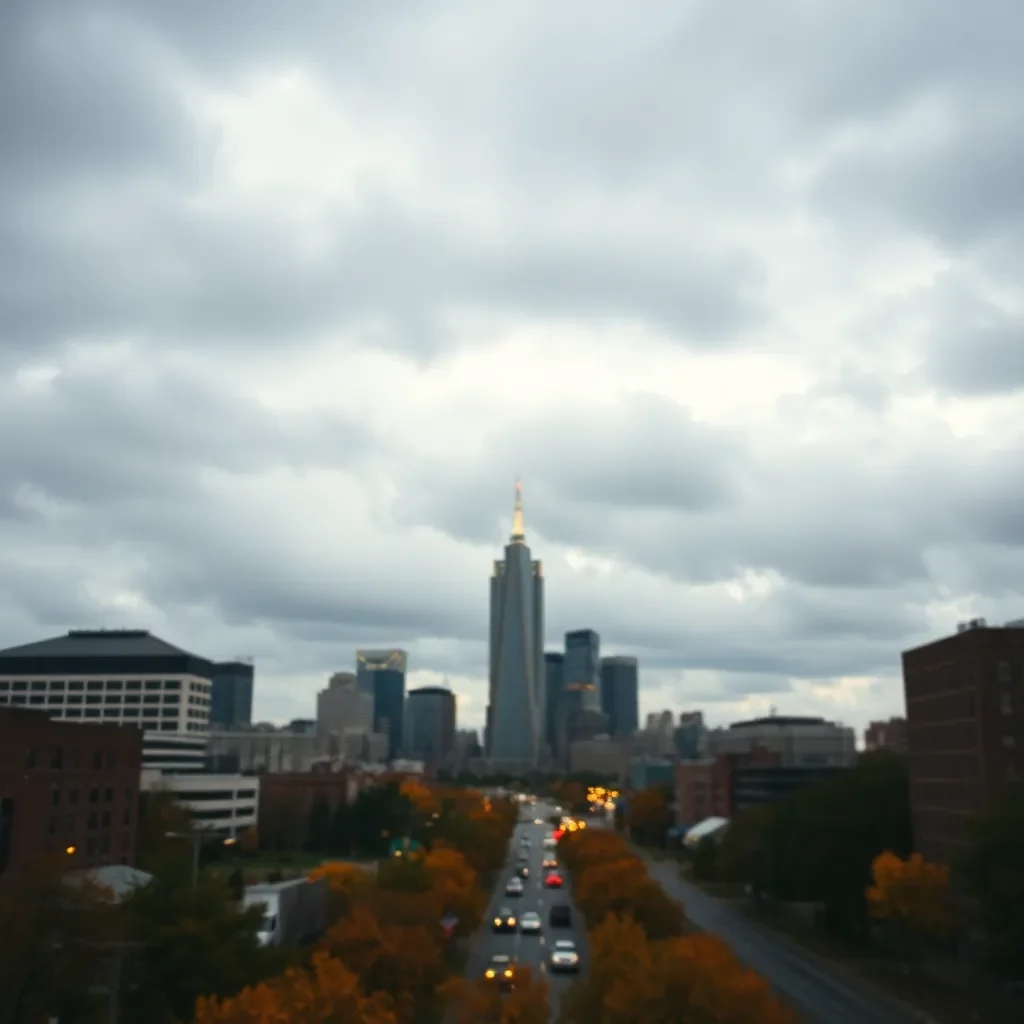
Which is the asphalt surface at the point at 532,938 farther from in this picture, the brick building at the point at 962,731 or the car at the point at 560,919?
the brick building at the point at 962,731

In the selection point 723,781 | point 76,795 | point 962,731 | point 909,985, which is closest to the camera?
point 909,985

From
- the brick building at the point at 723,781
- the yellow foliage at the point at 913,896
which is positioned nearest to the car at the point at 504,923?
the yellow foliage at the point at 913,896

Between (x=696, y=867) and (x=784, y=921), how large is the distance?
3639 cm

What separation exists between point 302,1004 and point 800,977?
46.7 meters

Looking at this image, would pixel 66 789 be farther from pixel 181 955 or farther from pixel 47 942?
pixel 47 942

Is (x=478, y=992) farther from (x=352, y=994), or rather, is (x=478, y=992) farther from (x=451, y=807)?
(x=451, y=807)

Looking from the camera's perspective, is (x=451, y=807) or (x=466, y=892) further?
(x=451, y=807)

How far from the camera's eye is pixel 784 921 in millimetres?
99500

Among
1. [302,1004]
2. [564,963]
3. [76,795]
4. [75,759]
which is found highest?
[75,759]

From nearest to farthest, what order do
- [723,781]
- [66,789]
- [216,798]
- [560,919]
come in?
[66,789], [560,919], [216,798], [723,781]

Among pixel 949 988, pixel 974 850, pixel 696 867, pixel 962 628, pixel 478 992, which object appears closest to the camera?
pixel 478 992

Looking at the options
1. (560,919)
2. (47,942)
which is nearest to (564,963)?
(560,919)

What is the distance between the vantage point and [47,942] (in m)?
41.8

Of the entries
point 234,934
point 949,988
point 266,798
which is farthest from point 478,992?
point 266,798
